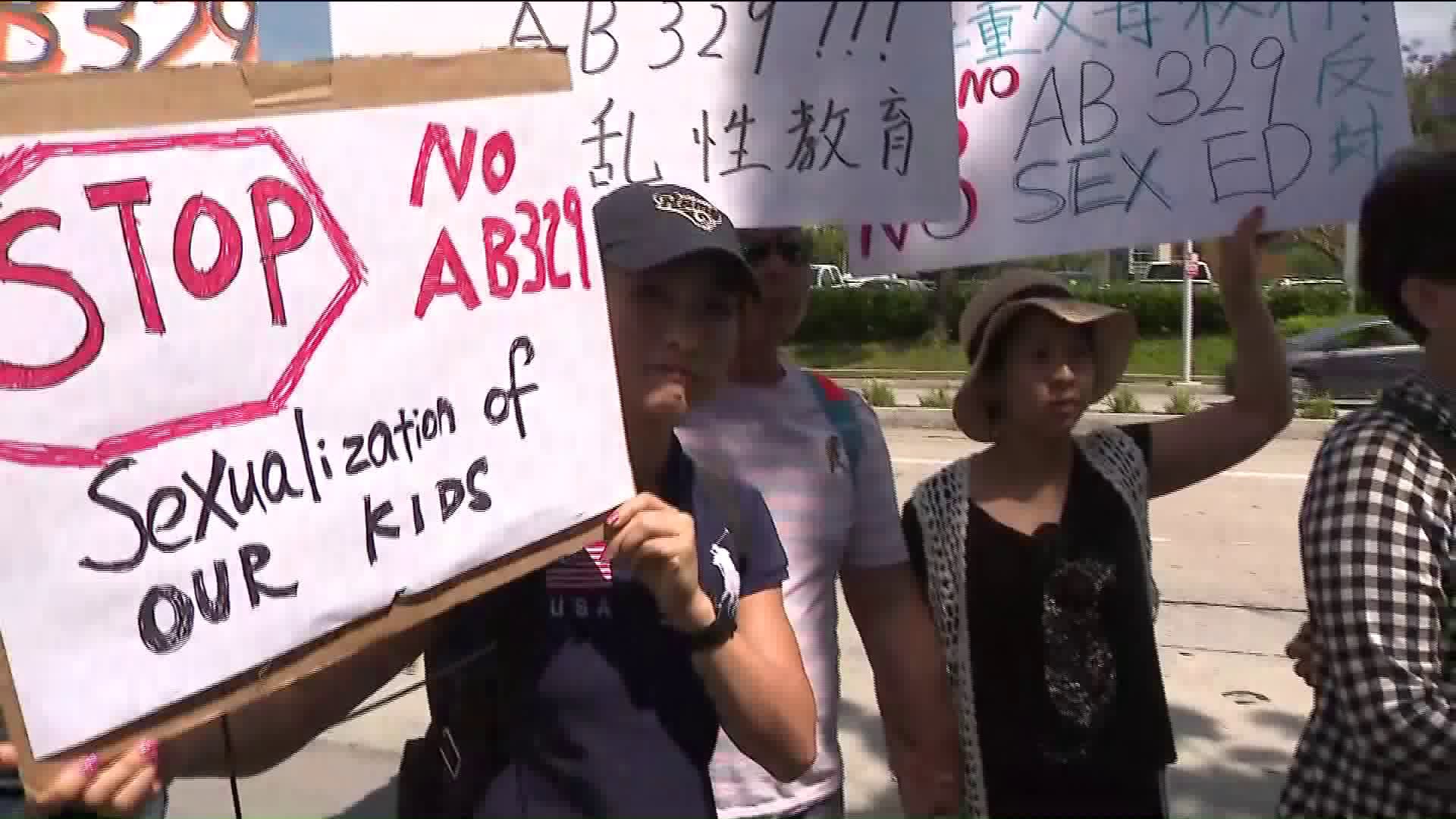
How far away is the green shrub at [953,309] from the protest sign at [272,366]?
57.4 feet

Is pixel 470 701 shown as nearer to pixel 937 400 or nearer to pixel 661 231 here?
pixel 661 231

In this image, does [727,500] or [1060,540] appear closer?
[727,500]

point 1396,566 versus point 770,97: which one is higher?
point 770,97

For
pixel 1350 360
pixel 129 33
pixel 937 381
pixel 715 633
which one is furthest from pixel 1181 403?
pixel 715 633

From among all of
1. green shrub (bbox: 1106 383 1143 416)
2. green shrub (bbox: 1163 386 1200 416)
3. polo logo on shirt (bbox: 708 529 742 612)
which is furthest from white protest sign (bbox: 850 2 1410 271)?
green shrub (bbox: 1106 383 1143 416)

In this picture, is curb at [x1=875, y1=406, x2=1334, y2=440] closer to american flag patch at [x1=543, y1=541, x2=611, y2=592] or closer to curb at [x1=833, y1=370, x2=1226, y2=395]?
curb at [x1=833, y1=370, x2=1226, y2=395]

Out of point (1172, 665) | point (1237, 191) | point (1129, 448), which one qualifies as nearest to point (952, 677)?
point (1129, 448)

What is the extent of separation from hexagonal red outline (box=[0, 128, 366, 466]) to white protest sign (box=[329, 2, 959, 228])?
0.68 meters

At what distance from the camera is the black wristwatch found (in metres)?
1.13

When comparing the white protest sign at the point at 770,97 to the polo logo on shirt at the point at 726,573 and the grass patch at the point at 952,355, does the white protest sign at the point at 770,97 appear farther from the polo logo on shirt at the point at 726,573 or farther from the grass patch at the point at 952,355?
the grass patch at the point at 952,355

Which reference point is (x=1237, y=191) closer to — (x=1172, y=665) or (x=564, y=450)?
(x=564, y=450)

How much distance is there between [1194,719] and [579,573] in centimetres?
348

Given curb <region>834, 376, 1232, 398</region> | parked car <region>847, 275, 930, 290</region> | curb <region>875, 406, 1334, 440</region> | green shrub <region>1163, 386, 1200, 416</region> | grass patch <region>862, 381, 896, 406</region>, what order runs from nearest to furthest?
1. curb <region>875, 406, 1334, 440</region>
2. green shrub <region>1163, 386, 1200, 416</region>
3. grass patch <region>862, 381, 896, 406</region>
4. curb <region>834, 376, 1232, 398</region>
5. parked car <region>847, 275, 930, 290</region>

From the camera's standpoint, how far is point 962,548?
5.57ft
